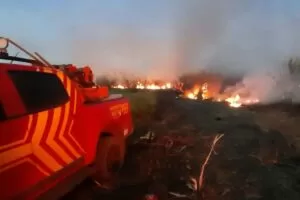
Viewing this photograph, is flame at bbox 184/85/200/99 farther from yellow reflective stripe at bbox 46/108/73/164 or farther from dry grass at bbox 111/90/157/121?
yellow reflective stripe at bbox 46/108/73/164

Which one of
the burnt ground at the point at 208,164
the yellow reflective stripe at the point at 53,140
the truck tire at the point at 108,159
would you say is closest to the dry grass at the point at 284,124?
the burnt ground at the point at 208,164

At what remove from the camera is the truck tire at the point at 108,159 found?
5.98 m

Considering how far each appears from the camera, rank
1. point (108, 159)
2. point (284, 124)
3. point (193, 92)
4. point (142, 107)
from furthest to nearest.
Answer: point (193, 92) < point (142, 107) < point (284, 124) < point (108, 159)

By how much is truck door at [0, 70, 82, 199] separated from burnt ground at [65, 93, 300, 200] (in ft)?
5.23

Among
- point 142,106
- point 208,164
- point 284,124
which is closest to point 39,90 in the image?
point 208,164

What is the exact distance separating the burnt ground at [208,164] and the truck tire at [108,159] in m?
0.20

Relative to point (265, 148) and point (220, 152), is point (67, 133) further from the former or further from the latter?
point (265, 148)

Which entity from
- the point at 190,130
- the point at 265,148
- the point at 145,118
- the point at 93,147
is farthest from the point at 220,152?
the point at 145,118

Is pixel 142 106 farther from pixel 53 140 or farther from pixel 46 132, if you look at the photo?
pixel 46 132

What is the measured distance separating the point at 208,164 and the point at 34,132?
4137mm

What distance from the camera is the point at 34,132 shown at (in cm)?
380

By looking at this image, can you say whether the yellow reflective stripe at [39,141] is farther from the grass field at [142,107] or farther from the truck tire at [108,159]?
the grass field at [142,107]

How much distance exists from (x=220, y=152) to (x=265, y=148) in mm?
1154

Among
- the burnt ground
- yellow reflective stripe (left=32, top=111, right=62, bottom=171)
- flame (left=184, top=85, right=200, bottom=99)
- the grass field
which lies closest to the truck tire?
the burnt ground
